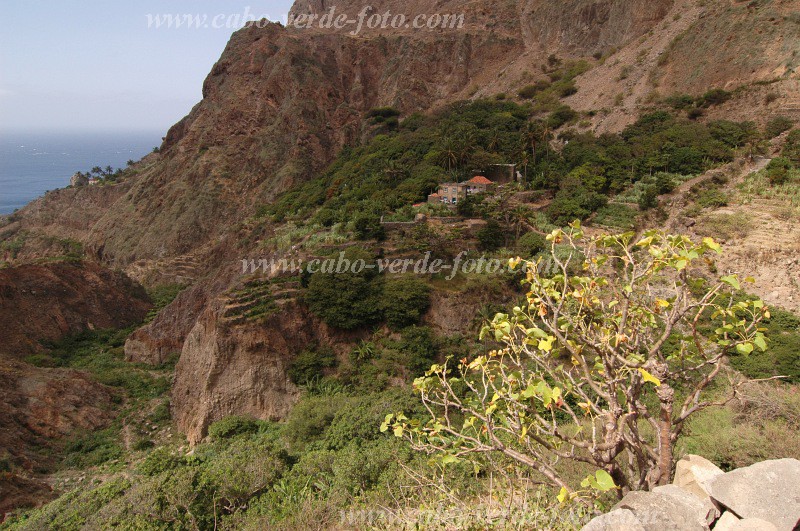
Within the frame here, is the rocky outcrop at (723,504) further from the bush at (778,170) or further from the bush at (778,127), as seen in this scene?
the bush at (778,127)

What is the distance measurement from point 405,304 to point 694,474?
1386cm

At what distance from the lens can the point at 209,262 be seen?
39.0 meters

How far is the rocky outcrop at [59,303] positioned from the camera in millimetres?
26047

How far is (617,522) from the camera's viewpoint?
346 centimetres

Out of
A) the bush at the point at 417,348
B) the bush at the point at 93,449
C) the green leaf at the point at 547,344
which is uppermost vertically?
the green leaf at the point at 547,344

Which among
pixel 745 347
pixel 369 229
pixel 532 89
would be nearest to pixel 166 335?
pixel 369 229

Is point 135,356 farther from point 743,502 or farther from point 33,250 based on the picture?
point 33,250

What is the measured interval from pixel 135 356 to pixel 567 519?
2745cm

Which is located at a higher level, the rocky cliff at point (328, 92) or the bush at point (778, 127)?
the rocky cliff at point (328, 92)

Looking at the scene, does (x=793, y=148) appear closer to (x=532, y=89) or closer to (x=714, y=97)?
(x=714, y=97)

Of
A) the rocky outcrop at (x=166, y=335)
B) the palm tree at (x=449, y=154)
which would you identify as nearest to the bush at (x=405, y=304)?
the palm tree at (x=449, y=154)

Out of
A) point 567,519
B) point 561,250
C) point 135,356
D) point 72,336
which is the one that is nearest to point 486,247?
point 561,250

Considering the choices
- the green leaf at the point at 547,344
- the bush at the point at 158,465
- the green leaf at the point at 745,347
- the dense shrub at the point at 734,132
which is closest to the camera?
the green leaf at the point at 547,344

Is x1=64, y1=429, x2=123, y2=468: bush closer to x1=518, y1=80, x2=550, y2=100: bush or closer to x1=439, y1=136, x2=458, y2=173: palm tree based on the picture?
x1=439, y1=136, x2=458, y2=173: palm tree
